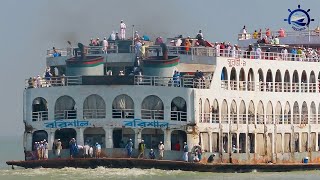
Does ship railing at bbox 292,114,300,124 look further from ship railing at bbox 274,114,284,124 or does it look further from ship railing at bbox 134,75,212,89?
ship railing at bbox 134,75,212,89

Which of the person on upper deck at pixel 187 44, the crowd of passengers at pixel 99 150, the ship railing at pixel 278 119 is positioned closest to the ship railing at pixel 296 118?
the ship railing at pixel 278 119

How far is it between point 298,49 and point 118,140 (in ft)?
40.4

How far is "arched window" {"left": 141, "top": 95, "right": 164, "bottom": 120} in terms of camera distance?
5622 centimetres

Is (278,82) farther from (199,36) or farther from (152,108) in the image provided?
(152,108)

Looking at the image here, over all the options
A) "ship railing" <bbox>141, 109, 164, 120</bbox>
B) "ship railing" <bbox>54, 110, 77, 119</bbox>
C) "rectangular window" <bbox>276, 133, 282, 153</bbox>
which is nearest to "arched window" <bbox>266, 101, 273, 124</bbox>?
"rectangular window" <bbox>276, 133, 282, 153</bbox>

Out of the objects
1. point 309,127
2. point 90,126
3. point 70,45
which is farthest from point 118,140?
point 309,127

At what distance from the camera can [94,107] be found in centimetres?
5650

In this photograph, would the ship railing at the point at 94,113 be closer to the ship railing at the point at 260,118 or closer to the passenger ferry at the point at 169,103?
the passenger ferry at the point at 169,103

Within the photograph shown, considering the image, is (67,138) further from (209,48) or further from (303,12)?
(303,12)

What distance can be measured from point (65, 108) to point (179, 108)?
177 inches

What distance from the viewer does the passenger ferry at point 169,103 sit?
56188 mm

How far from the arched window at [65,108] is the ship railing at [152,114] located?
2713mm

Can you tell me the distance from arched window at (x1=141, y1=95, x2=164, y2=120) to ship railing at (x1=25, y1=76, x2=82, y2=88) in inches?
109

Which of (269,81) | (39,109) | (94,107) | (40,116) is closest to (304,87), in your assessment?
(269,81)
